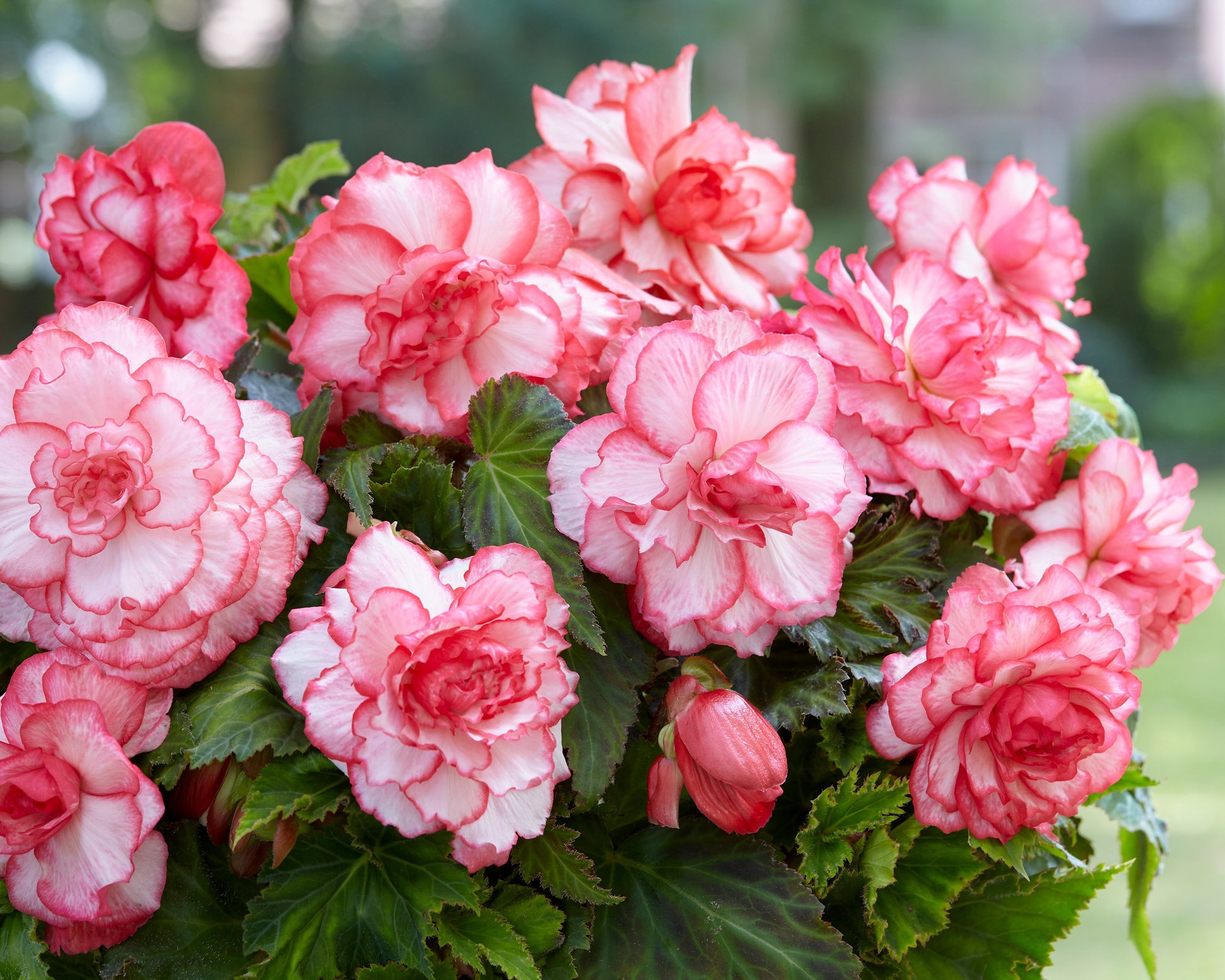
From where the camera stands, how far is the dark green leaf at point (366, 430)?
0.53 meters

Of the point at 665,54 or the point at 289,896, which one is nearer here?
the point at 289,896

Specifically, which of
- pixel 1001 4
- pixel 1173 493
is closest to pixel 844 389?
pixel 1173 493

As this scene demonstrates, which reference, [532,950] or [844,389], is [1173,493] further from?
[532,950]

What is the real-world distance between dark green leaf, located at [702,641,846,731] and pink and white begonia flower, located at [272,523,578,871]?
0.35 feet

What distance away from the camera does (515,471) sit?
0.50 meters

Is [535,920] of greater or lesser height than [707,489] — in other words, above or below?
below

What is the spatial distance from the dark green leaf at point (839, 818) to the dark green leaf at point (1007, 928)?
8 cm

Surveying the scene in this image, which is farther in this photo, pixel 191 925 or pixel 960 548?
pixel 960 548

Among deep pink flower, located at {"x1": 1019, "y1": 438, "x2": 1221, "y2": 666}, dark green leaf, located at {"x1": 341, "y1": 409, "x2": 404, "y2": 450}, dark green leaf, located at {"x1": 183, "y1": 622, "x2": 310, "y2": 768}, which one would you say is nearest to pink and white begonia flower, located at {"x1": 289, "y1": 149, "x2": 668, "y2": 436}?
dark green leaf, located at {"x1": 341, "y1": 409, "x2": 404, "y2": 450}

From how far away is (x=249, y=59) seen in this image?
7.67 metres

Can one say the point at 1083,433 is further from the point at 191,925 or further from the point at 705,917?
the point at 191,925

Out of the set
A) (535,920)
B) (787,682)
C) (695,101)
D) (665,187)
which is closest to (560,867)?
(535,920)

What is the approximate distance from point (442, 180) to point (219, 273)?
0.42 feet

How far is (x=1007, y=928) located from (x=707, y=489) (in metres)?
0.27
